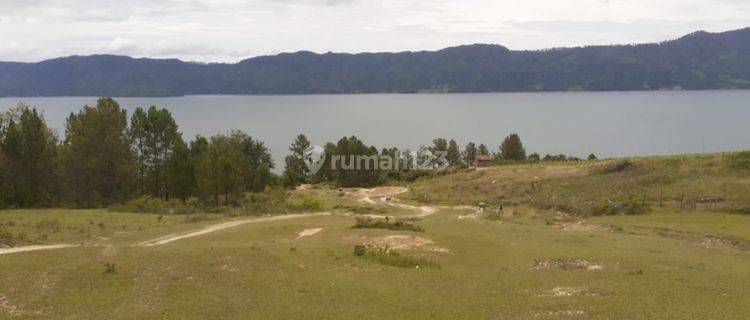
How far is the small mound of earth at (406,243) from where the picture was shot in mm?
30506

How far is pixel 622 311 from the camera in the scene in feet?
58.3

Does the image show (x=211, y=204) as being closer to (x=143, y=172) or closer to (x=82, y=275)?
(x=143, y=172)

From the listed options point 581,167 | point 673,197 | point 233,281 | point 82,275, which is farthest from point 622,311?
point 581,167

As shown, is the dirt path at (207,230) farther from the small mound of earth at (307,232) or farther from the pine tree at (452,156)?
the pine tree at (452,156)

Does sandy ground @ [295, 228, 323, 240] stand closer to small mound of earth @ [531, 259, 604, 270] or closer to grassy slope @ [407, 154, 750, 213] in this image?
small mound of earth @ [531, 259, 604, 270]

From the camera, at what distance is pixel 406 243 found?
31.5 metres

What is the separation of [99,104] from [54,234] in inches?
1421

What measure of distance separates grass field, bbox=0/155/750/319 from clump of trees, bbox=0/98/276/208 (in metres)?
15.9

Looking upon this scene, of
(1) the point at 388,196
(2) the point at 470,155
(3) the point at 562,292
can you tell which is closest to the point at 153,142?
(1) the point at 388,196

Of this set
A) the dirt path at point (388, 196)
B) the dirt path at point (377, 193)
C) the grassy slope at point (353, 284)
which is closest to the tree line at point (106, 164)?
the dirt path at point (377, 193)

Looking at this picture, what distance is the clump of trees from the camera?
202ft

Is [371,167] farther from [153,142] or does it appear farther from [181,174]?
[181,174]

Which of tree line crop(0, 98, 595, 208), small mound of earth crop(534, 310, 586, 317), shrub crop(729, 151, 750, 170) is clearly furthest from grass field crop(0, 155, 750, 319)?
tree line crop(0, 98, 595, 208)

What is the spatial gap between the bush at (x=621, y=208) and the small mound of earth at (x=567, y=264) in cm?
2677
